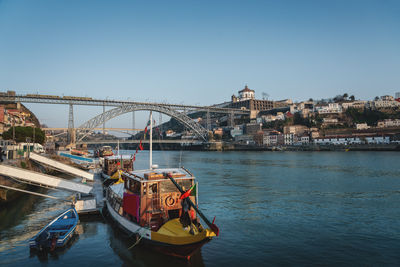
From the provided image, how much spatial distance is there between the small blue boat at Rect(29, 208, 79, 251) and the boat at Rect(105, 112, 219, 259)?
1.65 meters

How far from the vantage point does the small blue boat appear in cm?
718

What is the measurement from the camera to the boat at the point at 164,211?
A: 20.5 feet

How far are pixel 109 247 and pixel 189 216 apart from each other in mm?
2708

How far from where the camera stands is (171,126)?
128m

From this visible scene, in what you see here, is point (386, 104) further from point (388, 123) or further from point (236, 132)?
point (236, 132)

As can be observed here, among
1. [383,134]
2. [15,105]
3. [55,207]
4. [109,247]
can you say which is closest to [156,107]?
[15,105]

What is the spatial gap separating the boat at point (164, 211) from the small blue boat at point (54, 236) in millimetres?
1647

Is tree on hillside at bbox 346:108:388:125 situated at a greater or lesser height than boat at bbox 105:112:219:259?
greater

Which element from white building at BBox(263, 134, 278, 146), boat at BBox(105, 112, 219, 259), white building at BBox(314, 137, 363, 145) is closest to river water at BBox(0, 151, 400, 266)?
boat at BBox(105, 112, 219, 259)

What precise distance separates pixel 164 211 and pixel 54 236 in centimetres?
306

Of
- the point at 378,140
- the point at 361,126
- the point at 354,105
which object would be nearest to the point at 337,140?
the point at 378,140

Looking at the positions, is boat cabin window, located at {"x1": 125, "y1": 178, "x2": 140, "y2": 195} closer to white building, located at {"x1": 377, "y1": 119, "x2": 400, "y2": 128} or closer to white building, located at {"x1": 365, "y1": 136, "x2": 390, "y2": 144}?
white building, located at {"x1": 365, "y1": 136, "x2": 390, "y2": 144}

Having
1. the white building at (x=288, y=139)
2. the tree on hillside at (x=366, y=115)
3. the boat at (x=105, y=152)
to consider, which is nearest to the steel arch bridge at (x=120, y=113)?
the boat at (x=105, y=152)

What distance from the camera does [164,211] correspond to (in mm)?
7039
